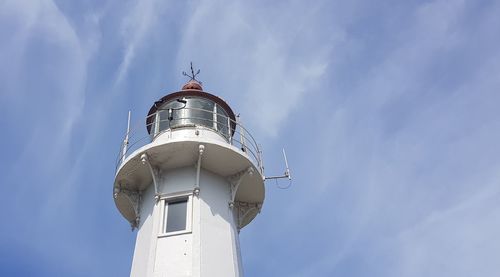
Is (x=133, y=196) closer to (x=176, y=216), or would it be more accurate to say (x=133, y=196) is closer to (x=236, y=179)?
(x=176, y=216)

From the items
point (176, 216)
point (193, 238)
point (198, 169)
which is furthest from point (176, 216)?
point (198, 169)

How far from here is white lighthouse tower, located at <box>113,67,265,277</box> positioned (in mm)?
12992

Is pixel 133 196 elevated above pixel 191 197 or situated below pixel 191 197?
above

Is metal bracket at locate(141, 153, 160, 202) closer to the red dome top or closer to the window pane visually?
the window pane

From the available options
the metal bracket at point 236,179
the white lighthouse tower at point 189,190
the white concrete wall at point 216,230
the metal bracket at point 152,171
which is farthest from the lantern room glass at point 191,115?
the white concrete wall at point 216,230

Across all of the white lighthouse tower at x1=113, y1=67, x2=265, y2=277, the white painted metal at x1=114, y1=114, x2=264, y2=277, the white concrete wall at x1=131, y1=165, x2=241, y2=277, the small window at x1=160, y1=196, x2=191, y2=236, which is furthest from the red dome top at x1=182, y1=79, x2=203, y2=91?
the small window at x1=160, y1=196, x2=191, y2=236

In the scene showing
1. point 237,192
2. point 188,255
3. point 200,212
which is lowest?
point 188,255

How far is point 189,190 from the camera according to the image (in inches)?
563

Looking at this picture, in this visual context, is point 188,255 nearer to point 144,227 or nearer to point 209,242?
point 209,242

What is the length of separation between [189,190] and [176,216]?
81cm

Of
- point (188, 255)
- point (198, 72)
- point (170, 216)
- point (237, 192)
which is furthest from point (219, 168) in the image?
point (198, 72)

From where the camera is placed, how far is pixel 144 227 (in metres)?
14.3

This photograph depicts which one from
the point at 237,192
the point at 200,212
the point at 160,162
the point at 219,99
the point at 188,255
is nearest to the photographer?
the point at 188,255

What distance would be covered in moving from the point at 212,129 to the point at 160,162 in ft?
7.36
